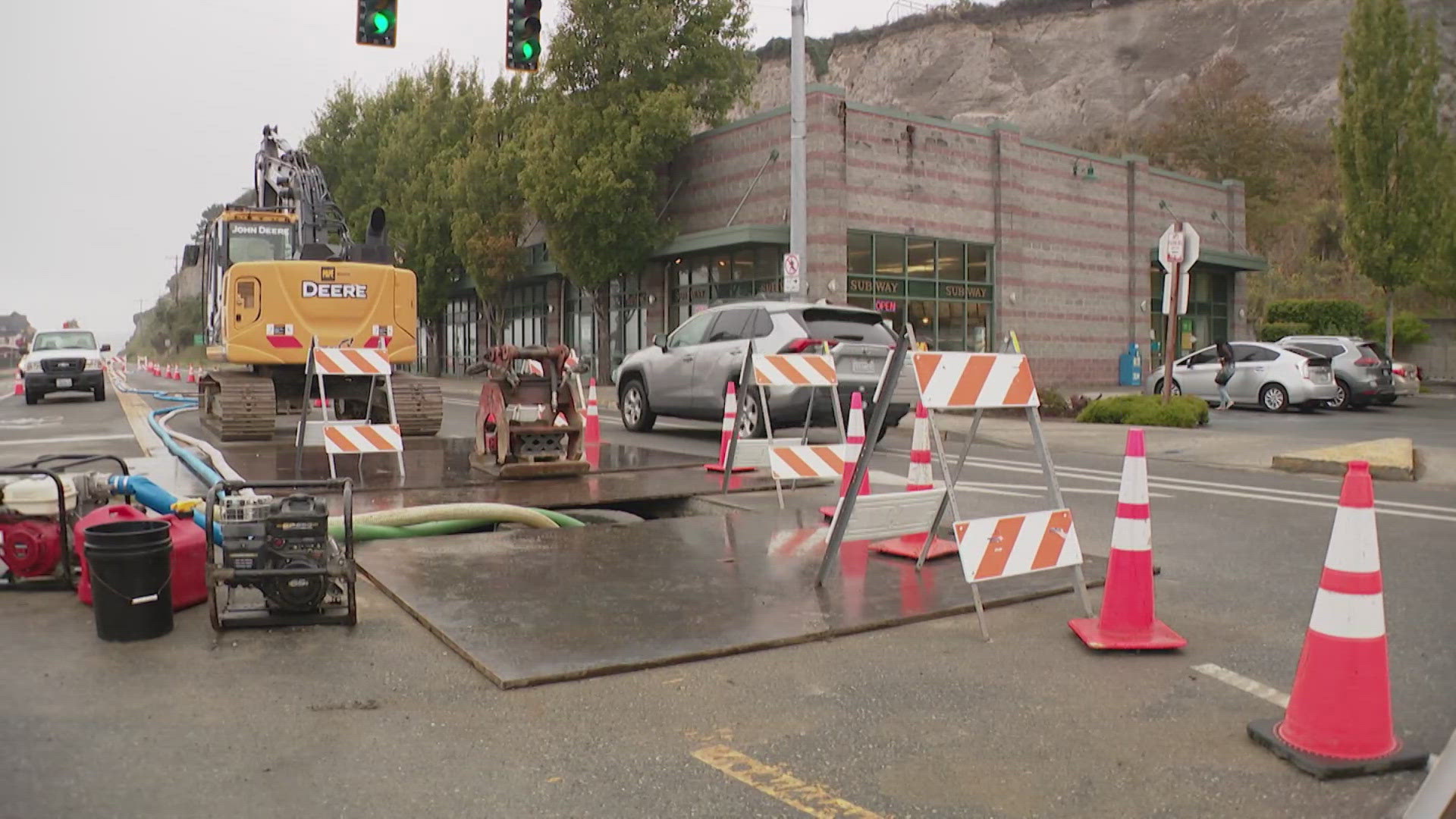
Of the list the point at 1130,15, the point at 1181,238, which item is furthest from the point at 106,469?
the point at 1130,15

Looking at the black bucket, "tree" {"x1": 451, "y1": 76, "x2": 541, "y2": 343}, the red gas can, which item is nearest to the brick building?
"tree" {"x1": 451, "y1": 76, "x2": 541, "y2": 343}

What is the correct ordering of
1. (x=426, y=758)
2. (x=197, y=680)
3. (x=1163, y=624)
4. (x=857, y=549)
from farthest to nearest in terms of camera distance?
(x=857, y=549) → (x=1163, y=624) → (x=197, y=680) → (x=426, y=758)

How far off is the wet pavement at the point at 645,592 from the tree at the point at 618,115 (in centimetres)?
2324

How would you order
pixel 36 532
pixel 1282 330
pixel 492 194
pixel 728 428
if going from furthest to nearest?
pixel 1282 330, pixel 492 194, pixel 728 428, pixel 36 532

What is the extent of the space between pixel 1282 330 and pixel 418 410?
33429 mm

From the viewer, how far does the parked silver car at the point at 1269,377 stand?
72.1ft

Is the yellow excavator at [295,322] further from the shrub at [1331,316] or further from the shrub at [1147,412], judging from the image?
the shrub at [1331,316]

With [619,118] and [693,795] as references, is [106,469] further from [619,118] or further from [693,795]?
[619,118]

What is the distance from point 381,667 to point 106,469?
7.92 metres

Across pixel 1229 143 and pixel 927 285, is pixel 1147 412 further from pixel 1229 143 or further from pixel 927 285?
pixel 1229 143

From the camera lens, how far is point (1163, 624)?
508 cm

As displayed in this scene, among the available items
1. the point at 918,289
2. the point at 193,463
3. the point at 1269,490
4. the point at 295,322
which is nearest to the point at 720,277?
the point at 918,289

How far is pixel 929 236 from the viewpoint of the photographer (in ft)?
97.8

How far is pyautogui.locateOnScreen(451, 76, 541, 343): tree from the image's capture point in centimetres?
3628
